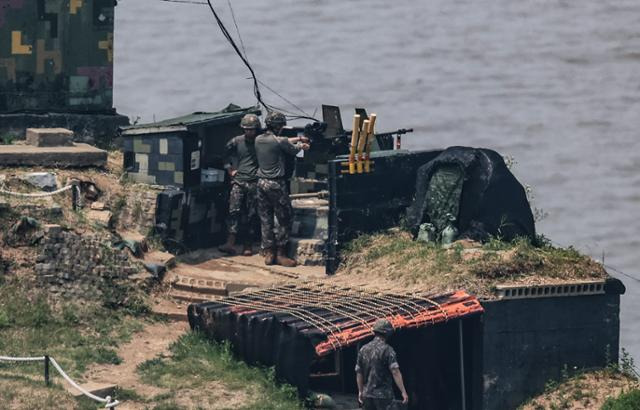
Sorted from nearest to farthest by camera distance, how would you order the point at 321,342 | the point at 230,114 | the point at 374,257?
1. the point at 321,342
2. the point at 374,257
3. the point at 230,114

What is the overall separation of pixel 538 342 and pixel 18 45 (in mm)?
10916

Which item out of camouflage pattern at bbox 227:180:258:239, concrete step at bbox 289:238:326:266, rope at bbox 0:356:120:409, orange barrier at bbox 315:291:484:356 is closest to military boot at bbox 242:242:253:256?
camouflage pattern at bbox 227:180:258:239

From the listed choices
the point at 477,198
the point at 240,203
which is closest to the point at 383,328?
the point at 477,198

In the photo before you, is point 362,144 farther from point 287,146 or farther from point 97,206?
point 97,206

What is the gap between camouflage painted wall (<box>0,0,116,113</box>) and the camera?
36656mm

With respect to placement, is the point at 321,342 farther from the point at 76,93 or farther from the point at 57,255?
the point at 76,93

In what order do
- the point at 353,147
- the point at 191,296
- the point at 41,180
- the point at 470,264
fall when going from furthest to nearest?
the point at 353,147 < the point at 41,180 < the point at 191,296 < the point at 470,264

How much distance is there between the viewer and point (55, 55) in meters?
37.1

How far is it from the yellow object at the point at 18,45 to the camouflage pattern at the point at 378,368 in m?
11.1

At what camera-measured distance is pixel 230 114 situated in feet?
119

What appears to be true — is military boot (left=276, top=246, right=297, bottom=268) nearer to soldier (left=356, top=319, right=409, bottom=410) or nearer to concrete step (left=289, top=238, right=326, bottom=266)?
concrete step (left=289, top=238, right=326, bottom=266)

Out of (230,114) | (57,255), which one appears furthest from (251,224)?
(57,255)

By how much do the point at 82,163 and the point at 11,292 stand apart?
4.19 m

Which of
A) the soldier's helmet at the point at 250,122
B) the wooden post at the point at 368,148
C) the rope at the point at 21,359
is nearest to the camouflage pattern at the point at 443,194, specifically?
the wooden post at the point at 368,148
